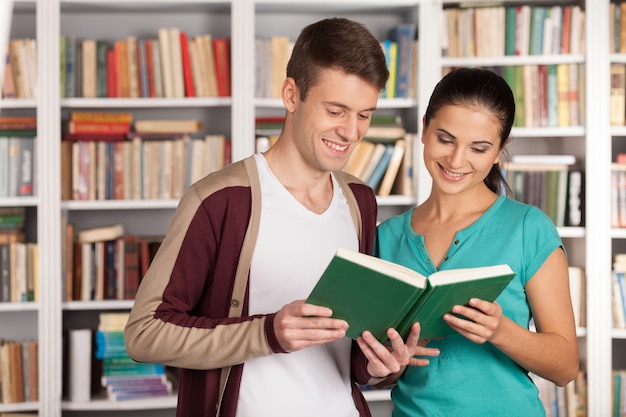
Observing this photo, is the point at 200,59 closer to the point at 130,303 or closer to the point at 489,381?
the point at 130,303

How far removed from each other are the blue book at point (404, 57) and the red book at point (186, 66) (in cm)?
91

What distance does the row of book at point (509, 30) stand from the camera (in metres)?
3.55

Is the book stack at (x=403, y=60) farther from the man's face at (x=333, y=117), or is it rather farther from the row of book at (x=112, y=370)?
the man's face at (x=333, y=117)

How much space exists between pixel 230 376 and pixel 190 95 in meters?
2.15

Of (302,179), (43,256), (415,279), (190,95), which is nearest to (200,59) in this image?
(190,95)

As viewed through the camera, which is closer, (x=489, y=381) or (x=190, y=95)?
(x=489, y=381)

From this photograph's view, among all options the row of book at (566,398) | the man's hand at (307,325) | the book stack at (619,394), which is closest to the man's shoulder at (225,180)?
the man's hand at (307,325)

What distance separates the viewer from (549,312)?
1.61 meters

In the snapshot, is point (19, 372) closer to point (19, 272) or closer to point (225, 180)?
point (19, 272)

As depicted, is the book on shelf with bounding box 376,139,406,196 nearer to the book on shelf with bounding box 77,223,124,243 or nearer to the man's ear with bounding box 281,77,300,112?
the book on shelf with bounding box 77,223,124,243

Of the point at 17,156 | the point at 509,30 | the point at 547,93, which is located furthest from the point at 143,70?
the point at 547,93

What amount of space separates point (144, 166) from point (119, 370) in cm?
90

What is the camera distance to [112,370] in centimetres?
349

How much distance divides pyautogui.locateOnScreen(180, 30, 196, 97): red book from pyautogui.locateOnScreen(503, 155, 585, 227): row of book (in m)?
1.44
